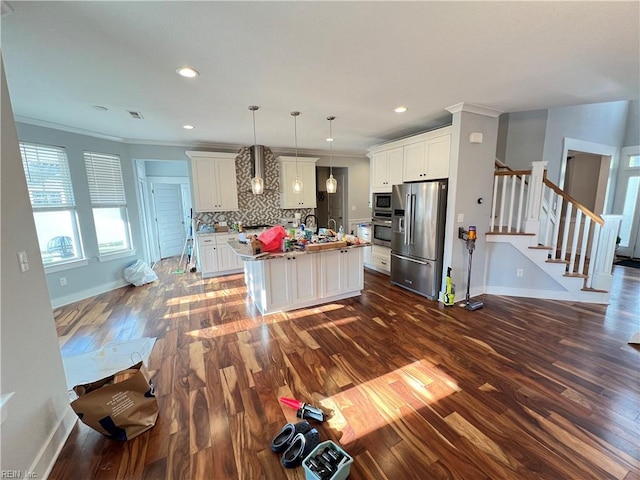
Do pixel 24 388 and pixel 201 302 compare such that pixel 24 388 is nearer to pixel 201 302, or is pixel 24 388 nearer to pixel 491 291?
pixel 201 302

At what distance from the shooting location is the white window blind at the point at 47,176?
355 cm

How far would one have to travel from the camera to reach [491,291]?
13.2ft

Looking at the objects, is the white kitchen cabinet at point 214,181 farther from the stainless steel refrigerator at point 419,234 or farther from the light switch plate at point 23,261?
the light switch plate at point 23,261

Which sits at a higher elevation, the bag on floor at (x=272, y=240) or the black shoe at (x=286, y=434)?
the bag on floor at (x=272, y=240)

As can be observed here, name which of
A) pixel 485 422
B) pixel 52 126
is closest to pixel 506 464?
pixel 485 422

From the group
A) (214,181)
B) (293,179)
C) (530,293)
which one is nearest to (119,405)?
(214,181)

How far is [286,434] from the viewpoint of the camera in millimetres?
1648

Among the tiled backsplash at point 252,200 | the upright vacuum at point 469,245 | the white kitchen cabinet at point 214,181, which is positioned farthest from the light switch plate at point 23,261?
the upright vacuum at point 469,245

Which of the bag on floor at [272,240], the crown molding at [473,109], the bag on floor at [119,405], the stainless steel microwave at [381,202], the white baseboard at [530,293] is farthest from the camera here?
the stainless steel microwave at [381,202]

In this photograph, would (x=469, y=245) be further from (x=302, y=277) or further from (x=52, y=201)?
(x=52, y=201)

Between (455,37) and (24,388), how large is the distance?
3.45 m

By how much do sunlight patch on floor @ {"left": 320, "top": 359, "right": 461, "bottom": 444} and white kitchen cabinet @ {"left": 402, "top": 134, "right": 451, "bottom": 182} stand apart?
2633mm

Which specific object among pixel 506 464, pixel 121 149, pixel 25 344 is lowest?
pixel 506 464

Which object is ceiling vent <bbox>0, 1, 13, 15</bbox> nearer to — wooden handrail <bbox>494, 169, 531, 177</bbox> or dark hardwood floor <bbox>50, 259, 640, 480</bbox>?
→ dark hardwood floor <bbox>50, 259, 640, 480</bbox>
